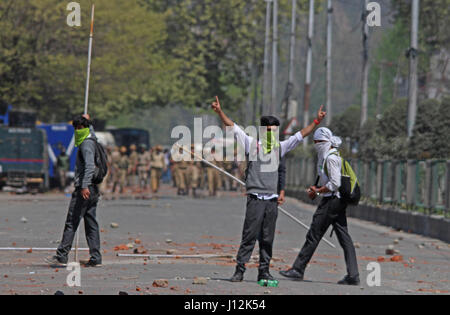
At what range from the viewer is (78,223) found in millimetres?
13320

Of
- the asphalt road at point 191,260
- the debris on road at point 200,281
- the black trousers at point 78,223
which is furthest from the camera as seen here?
the black trousers at point 78,223

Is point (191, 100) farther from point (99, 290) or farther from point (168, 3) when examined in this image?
point (99, 290)

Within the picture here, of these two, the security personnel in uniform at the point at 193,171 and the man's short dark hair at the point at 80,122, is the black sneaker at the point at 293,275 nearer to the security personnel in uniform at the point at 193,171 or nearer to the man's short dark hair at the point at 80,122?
the man's short dark hair at the point at 80,122

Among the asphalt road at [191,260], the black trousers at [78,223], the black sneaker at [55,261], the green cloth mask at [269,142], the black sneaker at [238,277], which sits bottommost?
the asphalt road at [191,260]

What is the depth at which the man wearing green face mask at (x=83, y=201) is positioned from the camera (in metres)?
13.2

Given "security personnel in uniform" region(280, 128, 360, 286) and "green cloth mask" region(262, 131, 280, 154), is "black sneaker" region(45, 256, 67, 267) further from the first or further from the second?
"green cloth mask" region(262, 131, 280, 154)

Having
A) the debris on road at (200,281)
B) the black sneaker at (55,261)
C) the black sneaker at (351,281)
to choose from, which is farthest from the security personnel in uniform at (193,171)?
the debris on road at (200,281)

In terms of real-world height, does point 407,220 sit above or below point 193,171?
below

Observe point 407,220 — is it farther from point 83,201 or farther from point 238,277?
point 238,277

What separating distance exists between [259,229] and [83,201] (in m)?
2.69

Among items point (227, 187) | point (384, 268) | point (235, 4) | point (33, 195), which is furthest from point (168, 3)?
point (384, 268)

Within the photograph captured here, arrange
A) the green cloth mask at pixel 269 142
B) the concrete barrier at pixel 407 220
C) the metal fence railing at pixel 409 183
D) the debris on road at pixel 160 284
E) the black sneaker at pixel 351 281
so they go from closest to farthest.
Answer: the debris on road at pixel 160 284, the green cloth mask at pixel 269 142, the black sneaker at pixel 351 281, the concrete barrier at pixel 407 220, the metal fence railing at pixel 409 183

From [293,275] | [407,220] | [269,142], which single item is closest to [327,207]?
[293,275]

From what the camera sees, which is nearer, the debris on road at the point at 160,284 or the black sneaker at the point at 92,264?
the debris on road at the point at 160,284
